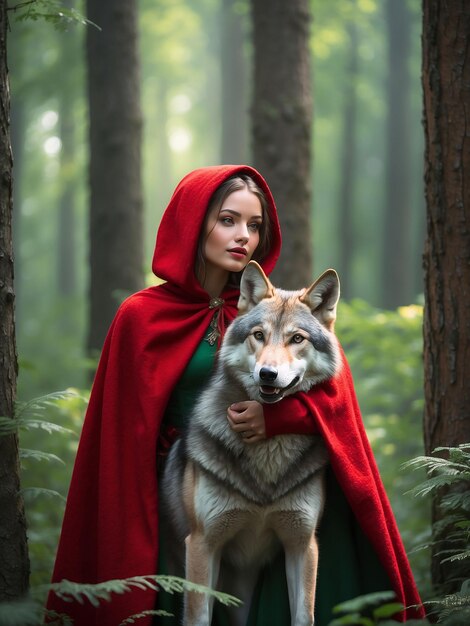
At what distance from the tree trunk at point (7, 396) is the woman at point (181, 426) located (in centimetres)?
37

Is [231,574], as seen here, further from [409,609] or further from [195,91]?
[195,91]

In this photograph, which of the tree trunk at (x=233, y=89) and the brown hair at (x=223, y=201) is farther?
the tree trunk at (x=233, y=89)

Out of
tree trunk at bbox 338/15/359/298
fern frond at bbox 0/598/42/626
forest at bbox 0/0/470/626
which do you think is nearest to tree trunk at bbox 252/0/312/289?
forest at bbox 0/0/470/626

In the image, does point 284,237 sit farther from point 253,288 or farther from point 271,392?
point 271,392

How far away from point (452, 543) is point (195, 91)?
30.8 metres

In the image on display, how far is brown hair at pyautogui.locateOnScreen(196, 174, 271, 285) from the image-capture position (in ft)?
12.6

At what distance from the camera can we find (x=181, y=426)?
3855 millimetres

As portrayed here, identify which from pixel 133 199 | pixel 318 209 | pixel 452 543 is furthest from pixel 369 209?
pixel 452 543

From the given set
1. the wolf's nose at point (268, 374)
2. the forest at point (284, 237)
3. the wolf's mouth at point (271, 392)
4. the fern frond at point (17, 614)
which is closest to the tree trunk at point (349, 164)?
the forest at point (284, 237)

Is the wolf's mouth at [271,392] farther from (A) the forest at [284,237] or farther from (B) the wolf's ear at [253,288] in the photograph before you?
(A) the forest at [284,237]

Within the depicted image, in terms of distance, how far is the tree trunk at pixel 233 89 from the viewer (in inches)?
706

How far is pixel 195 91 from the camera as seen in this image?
A: 107ft

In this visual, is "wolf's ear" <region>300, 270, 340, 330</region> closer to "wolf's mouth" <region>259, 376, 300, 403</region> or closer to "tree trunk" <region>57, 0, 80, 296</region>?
"wolf's mouth" <region>259, 376, 300, 403</region>

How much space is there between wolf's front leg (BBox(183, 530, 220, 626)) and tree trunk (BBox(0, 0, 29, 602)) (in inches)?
→ 31.6
